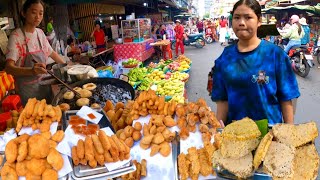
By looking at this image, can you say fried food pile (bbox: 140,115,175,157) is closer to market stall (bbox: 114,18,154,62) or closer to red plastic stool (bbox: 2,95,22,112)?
red plastic stool (bbox: 2,95,22,112)

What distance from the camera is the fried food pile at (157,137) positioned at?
1.78 metres

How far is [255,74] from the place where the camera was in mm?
2182

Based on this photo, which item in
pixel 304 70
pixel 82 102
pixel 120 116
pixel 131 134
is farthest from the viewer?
pixel 304 70

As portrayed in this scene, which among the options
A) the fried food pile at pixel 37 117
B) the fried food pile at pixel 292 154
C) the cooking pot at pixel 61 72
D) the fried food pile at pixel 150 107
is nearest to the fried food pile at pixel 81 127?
the fried food pile at pixel 37 117

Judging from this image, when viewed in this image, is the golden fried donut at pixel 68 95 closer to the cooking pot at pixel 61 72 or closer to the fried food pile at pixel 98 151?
the cooking pot at pixel 61 72

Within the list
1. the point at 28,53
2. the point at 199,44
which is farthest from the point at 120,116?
the point at 199,44

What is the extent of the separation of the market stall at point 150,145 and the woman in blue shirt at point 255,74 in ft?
1.46

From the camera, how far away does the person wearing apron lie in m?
3.28

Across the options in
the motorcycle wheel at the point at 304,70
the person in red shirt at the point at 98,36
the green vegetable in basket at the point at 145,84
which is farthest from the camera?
the person in red shirt at the point at 98,36

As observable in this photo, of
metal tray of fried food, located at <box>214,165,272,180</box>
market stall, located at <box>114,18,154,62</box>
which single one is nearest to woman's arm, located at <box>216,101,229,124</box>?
metal tray of fried food, located at <box>214,165,272,180</box>

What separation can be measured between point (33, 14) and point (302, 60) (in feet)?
27.8

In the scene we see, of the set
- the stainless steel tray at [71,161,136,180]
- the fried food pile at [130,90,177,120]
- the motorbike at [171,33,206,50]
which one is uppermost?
the motorbike at [171,33,206,50]

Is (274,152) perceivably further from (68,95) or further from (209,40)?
(209,40)

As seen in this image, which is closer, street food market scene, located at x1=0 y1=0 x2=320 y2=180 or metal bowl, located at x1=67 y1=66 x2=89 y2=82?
street food market scene, located at x1=0 y1=0 x2=320 y2=180
